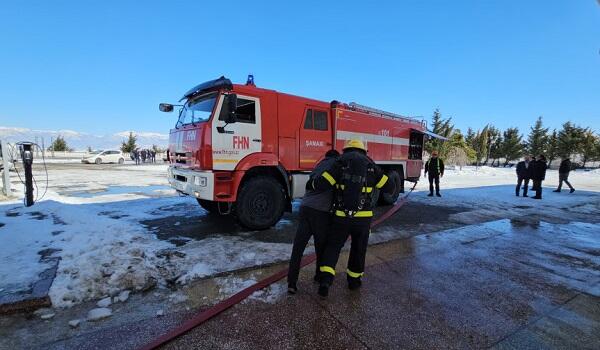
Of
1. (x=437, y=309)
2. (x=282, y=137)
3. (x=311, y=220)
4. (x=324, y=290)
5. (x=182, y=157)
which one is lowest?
(x=437, y=309)

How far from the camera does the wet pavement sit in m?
2.63

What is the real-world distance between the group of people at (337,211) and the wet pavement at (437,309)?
1.11ft

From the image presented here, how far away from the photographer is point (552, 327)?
9.55 feet

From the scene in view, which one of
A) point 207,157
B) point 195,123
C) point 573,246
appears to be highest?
point 195,123

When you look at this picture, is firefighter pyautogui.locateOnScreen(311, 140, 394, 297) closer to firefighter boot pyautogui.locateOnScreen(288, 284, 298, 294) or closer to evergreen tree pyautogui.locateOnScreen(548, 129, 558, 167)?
firefighter boot pyautogui.locateOnScreen(288, 284, 298, 294)

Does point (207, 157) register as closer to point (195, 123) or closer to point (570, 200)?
point (195, 123)

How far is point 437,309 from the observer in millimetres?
3191

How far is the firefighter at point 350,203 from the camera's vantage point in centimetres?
334

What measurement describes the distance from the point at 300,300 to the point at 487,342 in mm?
1730

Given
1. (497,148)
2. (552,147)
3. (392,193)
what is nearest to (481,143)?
(497,148)

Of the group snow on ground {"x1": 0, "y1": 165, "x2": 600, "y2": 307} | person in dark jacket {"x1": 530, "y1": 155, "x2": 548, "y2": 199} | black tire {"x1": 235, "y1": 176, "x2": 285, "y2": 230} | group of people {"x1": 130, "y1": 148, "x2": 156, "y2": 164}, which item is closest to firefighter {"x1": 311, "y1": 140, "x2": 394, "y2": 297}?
snow on ground {"x1": 0, "y1": 165, "x2": 600, "y2": 307}

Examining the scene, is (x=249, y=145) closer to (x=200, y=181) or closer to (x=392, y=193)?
(x=200, y=181)

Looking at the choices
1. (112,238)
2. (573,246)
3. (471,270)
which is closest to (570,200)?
(573,246)

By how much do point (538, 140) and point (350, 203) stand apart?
2359 inches
